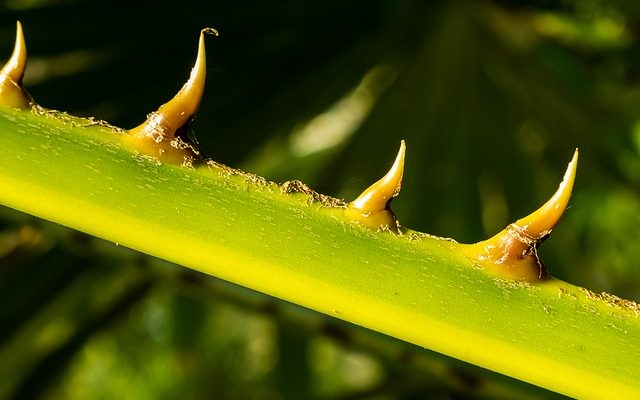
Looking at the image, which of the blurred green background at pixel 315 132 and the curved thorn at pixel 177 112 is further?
the blurred green background at pixel 315 132

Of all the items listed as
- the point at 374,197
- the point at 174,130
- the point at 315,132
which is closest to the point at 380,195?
the point at 374,197

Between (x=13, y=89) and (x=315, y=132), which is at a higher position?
(x=315, y=132)

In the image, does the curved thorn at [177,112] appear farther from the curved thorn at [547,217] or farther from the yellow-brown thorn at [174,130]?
the curved thorn at [547,217]

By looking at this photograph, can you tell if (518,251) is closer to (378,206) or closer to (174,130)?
(378,206)

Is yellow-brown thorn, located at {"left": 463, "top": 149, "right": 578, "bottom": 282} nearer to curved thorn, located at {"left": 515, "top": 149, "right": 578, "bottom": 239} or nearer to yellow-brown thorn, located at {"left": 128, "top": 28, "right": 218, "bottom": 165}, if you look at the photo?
curved thorn, located at {"left": 515, "top": 149, "right": 578, "bottom": 239}

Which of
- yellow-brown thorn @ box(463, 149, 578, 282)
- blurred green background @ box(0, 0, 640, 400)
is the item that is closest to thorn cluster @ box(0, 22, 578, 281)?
yellow-brown thorn @ box(463, 149, 578, 282)

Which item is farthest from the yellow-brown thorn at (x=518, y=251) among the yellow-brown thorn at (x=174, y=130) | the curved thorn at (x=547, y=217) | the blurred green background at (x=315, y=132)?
the blurred green background at (x=315, y=132)

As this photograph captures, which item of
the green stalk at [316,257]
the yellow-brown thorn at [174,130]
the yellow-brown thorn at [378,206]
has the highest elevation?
the yellow-brown thorn at [174,130]

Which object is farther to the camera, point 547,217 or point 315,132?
point 315,132
